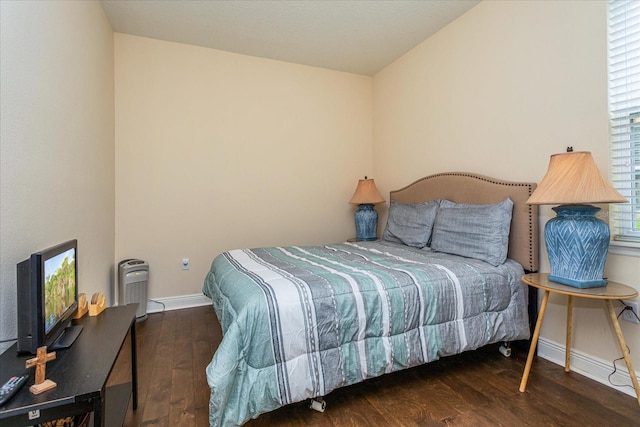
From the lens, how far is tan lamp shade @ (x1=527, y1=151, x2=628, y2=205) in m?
1.66

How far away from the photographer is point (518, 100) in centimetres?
247

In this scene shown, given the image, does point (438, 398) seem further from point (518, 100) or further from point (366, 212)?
point (366, 212)

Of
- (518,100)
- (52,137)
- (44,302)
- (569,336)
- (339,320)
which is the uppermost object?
(518,100)

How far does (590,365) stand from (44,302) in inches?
113

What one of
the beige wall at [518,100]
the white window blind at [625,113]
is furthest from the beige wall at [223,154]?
the white window blind at [625,113]

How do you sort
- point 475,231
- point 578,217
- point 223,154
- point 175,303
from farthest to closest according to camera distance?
1. point 223,154
2. point 175,303
3. point 475,231
4. point 578,217

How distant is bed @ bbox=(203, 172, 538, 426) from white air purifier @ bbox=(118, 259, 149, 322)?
887 millimetres

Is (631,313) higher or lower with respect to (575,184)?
lower

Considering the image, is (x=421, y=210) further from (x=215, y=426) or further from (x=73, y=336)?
(x=73, y=336)

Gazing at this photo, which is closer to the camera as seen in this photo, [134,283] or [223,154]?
[134,283]

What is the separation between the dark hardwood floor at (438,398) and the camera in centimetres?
162

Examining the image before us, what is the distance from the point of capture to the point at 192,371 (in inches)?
83.1

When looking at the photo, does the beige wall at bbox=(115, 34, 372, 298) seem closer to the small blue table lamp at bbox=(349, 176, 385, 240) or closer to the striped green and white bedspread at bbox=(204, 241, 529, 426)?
the small blue table lamp at bbox=(349, 176, 385, 240)

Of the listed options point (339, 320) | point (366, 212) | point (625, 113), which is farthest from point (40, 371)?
point (366, 212)
